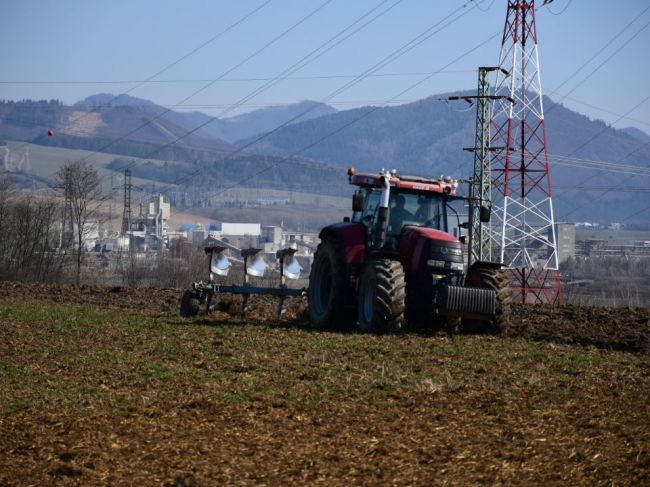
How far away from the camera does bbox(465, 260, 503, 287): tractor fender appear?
1878 centimetres

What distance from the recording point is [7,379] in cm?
1368

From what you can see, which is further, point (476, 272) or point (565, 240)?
point (565, 240)

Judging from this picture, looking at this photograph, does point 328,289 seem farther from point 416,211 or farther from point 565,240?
point 565,240

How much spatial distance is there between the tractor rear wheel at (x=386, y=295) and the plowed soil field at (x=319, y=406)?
0.34 m

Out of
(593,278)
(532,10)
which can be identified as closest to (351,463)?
(532,10)

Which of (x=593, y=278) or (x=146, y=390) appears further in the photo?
(x=593, y=278)

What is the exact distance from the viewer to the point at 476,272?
18906 millimetres

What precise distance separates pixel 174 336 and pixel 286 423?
7.34 m

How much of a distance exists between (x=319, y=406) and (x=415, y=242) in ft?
24.6

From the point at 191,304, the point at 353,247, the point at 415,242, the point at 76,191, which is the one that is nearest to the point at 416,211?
the point at 415,242

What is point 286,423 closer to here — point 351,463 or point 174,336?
point 351,463

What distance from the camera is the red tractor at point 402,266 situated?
18031 millimetres

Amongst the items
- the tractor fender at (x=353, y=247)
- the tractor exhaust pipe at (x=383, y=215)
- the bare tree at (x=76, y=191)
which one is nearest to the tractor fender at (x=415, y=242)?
the tractor exhaust pipe at (x=383, y=215)

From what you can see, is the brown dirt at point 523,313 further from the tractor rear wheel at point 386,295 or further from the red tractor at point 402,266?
the tractor rear wheel at point 386,295
